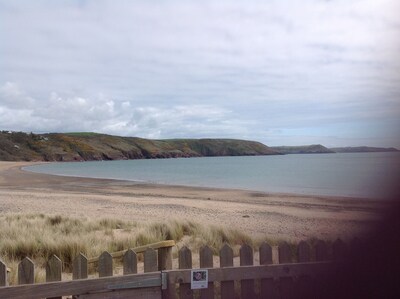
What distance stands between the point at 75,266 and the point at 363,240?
85.7 inches

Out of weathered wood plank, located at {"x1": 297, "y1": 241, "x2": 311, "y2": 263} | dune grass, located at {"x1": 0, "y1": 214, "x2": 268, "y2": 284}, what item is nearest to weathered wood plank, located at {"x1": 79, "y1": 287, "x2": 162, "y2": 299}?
weathered wood plank, located at {"x1": 297, "y1": 241, "x2": 311, "y2": 263}

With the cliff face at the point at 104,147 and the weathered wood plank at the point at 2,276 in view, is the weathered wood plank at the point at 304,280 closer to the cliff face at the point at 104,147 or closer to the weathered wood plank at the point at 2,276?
the weathered wood plank at the point at 2,276

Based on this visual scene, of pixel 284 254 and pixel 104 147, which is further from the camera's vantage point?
pixel 104 147

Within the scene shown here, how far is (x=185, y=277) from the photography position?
3729 mm

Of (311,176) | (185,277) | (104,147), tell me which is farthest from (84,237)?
(104,147)

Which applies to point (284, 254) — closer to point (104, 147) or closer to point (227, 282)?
point (227, 282)

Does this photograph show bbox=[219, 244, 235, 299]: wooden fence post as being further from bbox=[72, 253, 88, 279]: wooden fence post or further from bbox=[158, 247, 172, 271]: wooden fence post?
bbox=[72, 253, 88, 279]: wooden fence post

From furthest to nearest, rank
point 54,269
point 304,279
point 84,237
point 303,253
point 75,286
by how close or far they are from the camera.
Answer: point 84,237
point 303,253
point 304,279
point 54,269
point 75,286

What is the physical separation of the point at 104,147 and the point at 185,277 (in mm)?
154233

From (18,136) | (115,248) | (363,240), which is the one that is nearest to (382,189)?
(363,240)

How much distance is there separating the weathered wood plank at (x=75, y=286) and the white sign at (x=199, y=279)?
0.87 ft

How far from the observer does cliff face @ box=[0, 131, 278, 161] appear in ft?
413

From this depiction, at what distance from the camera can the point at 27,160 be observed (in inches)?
4663

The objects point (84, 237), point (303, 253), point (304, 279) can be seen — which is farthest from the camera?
point (84, 237)
